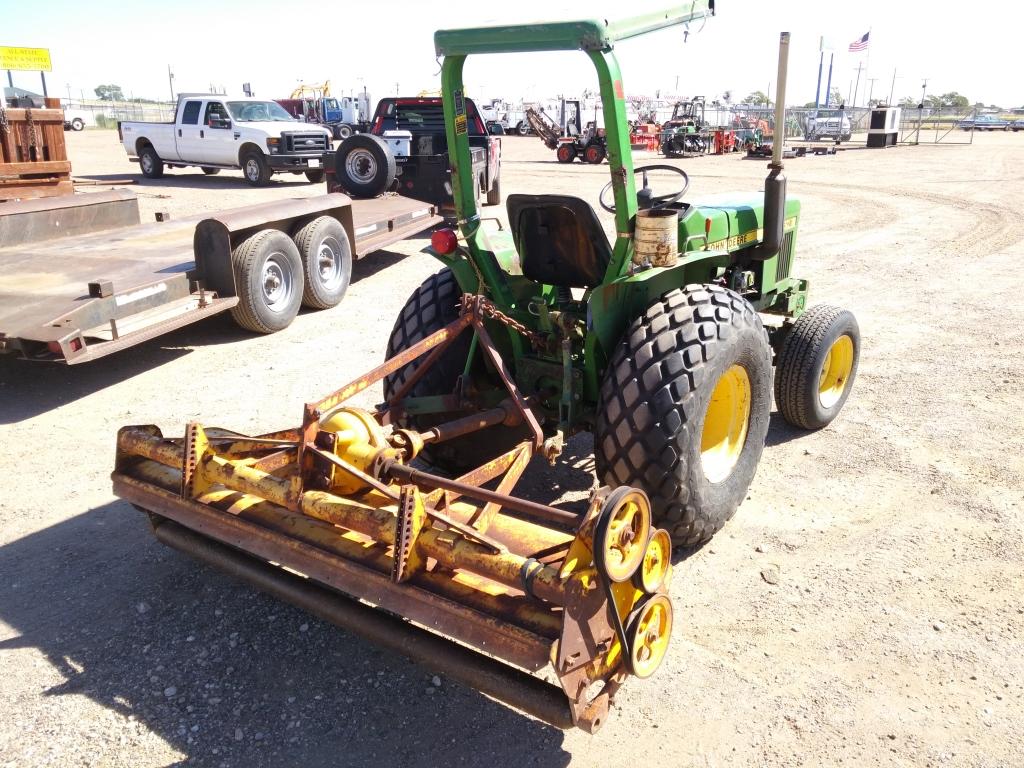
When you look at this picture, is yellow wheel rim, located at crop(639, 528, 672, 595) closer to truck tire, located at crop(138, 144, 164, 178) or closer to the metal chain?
the metal chain

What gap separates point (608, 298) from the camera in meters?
3.59

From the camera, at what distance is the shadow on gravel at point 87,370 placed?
5926mm

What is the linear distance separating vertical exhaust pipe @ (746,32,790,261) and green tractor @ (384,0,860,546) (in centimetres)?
1

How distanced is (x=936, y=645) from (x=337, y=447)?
8.17 feet

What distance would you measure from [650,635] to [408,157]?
11321mm

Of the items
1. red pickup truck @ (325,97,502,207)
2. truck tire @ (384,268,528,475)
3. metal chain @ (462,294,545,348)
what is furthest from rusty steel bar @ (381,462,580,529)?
red pickup truck @ (325,97,502,207)

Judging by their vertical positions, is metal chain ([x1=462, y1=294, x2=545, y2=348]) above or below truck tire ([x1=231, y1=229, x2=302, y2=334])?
above

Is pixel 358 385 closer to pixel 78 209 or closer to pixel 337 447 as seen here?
pixel 337 447

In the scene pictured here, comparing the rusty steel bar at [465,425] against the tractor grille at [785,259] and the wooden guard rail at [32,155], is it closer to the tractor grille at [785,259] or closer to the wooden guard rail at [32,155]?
the tractor grille at [785,259]

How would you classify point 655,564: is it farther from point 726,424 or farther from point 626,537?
point 726,424

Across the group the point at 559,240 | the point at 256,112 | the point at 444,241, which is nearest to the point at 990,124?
the point at 256,112

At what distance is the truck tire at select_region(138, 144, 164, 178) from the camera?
19.6m

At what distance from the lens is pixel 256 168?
18.0m

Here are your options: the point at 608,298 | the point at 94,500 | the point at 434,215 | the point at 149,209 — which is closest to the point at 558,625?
the point at 608,298
